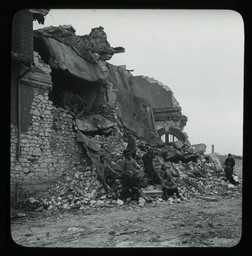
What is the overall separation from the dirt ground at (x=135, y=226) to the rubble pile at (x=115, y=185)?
0.36 metres

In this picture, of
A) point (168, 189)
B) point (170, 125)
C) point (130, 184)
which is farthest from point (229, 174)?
point (170, 125)

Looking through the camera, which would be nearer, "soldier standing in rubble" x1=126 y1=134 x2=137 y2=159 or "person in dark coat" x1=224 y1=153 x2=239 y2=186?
"person in dark coat" x1=224 y1=153 x2=239 y2=186

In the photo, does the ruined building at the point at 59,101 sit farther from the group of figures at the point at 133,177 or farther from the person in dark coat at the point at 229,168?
the person in dark coat at the point at 229,168

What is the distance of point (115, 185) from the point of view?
9078 millimetres

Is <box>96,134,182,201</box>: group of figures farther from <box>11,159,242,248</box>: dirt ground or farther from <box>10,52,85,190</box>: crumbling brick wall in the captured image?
<box>10,52,85,190</box>: crumbling brick wall

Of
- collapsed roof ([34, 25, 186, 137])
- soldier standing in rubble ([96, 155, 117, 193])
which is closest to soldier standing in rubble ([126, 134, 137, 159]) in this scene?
collapsed roof ([34, 25, 186, 137])

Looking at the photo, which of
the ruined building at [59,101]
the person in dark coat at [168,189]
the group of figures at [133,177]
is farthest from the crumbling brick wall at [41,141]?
the person in dark coat at [168,189]

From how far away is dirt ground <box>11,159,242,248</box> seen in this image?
537 centimetres

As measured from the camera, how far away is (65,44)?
10.9 metres

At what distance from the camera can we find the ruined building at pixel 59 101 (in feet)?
26.7

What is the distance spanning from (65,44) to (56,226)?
6290mm

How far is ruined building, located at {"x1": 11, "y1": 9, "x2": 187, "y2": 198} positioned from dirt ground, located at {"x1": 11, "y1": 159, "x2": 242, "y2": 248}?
165 centimetres
